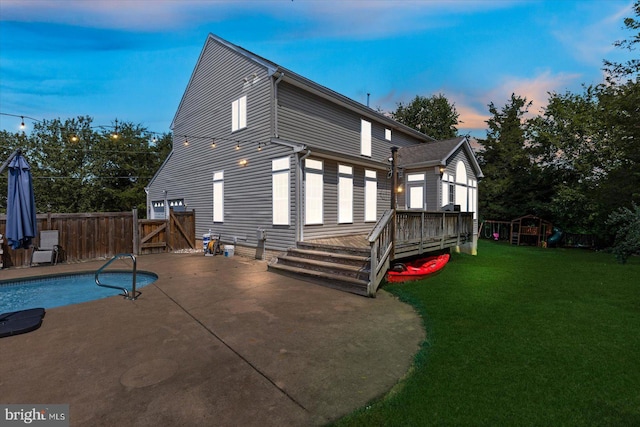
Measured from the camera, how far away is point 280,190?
9.90 m

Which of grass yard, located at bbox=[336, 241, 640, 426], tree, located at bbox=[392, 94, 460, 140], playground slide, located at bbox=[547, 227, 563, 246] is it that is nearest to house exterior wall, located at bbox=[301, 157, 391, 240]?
grass yard, located at bbox=[336, 241, 640, 426]

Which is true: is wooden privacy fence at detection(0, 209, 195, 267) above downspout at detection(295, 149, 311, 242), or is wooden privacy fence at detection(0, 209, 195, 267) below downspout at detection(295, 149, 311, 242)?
below

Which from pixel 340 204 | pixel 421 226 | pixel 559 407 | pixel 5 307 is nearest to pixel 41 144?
pixel 5 307

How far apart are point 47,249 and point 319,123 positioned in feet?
36.1

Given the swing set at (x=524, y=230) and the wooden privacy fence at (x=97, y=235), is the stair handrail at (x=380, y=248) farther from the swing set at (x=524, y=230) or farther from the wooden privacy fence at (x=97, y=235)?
the swing set at (x=524, y=230)

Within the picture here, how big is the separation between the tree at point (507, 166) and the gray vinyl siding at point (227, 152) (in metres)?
18.8

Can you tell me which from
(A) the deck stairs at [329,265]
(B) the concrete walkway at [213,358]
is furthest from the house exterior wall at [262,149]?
(B) the concrete walkway at [213,358]

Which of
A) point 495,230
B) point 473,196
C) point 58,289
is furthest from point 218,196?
point 495,230

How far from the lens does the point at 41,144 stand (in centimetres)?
2509

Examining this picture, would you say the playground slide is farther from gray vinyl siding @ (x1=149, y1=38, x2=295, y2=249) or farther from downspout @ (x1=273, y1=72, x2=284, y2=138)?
downspout @ (x1=273, y1=72, x2=284, y2=138)

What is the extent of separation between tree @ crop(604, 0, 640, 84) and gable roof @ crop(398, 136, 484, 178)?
8.62 meters

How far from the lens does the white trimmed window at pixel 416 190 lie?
1428 centimetres

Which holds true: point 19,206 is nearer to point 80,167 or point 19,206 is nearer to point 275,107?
point 275,107

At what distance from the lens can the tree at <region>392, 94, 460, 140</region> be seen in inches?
1314
